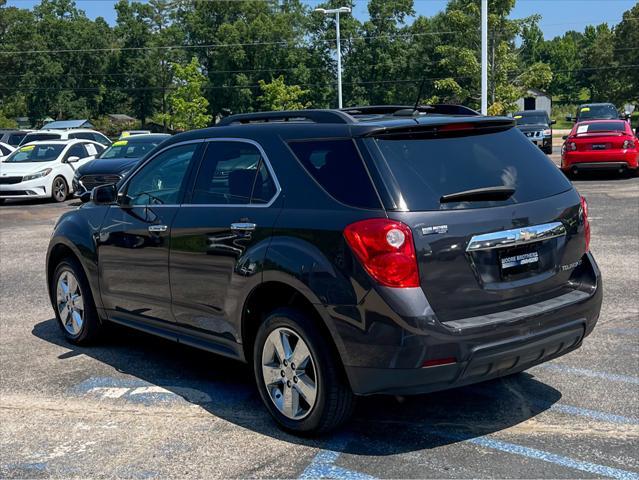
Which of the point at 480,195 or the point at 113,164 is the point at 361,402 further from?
the point at 113,164

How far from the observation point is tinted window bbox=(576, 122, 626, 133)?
1985 cm

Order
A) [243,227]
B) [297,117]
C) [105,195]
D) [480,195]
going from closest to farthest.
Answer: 1. [480,195]
2. [243,227]
3. [297,117]
4. [105,195]

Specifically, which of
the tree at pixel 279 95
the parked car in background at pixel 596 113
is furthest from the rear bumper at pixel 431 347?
the tree at pixel 279 95

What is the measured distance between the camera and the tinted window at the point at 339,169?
4234mm

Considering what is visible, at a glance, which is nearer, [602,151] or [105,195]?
[105,195]

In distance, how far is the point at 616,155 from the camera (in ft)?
63.0

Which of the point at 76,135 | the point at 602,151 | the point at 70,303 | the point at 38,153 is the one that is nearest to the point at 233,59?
the point at 76,135

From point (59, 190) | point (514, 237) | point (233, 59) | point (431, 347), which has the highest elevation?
point (233, 59)

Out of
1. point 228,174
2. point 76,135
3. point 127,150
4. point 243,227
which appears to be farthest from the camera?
point 76,135

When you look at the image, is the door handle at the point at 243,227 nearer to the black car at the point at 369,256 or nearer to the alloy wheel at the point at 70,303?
the black car at the point at 369,256

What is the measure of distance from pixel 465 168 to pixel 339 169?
68 centimetres

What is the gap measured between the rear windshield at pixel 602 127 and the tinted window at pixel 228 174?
53.5 ft

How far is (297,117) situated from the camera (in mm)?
5023

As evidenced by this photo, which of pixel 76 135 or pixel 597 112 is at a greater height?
pixel 597 112
